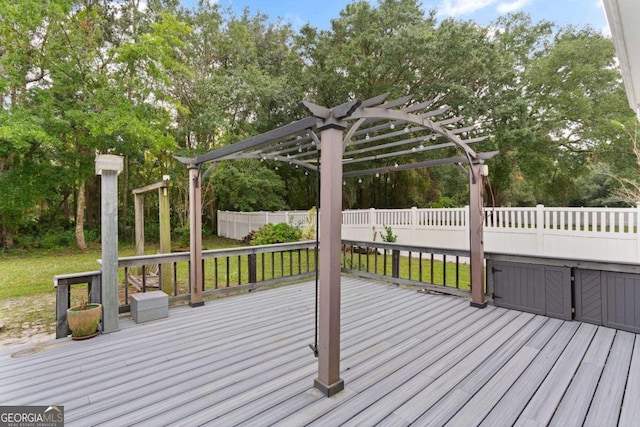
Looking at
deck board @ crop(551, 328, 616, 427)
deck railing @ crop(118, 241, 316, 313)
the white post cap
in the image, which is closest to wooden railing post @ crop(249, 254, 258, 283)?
deck railing @ crop(118, 241, 316, 313)

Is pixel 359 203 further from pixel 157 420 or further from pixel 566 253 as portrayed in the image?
pixel 157 420

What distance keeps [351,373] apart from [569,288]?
2.80 metres

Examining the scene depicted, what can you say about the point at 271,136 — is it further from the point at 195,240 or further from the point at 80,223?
the point at 80,223

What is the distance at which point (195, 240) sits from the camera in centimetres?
414

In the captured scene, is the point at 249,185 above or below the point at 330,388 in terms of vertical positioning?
above

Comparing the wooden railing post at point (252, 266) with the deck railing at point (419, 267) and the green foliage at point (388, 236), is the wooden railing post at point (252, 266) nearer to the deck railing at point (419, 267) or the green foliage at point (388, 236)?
the deck railing at point (419, 267)

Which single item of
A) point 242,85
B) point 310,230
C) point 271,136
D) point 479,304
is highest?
point 242,85

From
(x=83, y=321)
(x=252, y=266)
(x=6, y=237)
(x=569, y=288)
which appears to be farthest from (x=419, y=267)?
Result: (x=6, y=237)

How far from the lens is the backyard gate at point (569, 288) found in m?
3.08

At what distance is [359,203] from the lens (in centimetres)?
1540

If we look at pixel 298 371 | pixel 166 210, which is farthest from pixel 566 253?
pixel 166 210

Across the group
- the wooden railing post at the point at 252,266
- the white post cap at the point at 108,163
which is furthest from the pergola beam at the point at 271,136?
the wooden railing post at the point at 252,266

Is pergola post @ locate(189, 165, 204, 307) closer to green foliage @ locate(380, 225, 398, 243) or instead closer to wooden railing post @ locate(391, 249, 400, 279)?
wooden railing post @ locate(391, 249, 400, 279)

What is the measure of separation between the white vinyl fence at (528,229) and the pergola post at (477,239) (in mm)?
462
